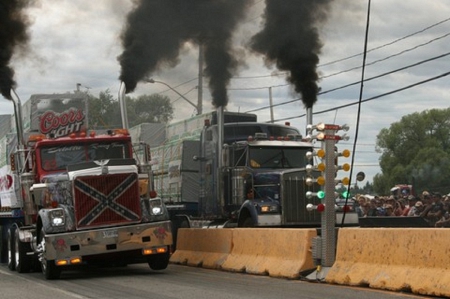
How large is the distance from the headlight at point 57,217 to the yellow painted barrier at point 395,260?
5435mm

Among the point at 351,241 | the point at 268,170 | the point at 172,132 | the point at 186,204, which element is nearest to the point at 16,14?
→ the point at 172,132

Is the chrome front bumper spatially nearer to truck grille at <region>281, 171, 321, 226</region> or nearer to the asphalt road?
the asphalt road

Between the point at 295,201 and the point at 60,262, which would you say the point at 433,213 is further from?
the point at 60,262

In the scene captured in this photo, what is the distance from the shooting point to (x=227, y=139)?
909 inches

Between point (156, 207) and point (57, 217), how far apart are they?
2022mm

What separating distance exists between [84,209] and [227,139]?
241 inches

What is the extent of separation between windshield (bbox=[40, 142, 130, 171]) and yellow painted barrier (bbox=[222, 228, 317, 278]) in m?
3.11

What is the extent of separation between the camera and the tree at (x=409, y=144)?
325 feet

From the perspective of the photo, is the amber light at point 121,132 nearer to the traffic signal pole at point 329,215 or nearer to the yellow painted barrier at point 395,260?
the traffic signal pole at point 329,215

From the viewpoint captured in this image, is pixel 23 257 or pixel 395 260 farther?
pixel 23 257

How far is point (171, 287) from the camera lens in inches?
597

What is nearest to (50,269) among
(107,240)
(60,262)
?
(60,262)

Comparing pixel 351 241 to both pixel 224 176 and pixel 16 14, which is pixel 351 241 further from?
pixel 16 14

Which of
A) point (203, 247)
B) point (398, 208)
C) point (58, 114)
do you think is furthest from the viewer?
point (398, 208)
